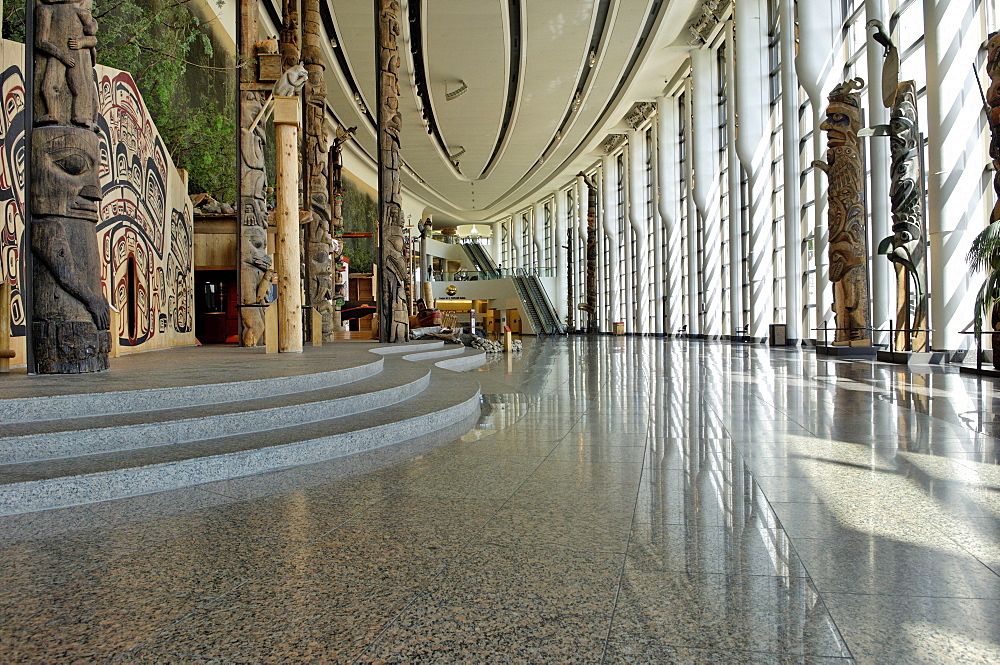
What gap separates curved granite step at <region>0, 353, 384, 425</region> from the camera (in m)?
3.50

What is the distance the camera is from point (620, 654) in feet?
5.22

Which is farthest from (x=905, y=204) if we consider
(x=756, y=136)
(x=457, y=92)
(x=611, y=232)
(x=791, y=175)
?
(x=611, y=232)

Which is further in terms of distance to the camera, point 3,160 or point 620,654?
point 3,160

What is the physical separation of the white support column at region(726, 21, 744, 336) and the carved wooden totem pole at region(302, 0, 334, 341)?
43.5ft

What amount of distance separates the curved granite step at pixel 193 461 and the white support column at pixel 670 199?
2399 cm

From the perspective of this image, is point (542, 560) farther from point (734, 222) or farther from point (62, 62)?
point (734, 222)

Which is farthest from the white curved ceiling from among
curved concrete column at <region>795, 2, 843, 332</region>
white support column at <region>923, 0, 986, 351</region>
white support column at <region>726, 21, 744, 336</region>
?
white support column at <region>923, 0, 986, 351</region>

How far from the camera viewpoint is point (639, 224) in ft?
105

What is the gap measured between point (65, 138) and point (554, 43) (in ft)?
63.4

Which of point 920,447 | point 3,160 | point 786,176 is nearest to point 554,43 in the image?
point 786,176

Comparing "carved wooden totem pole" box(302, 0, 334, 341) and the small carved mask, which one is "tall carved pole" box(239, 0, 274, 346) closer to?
"carved wooden totem pole" box(302, 0, 334, 341)

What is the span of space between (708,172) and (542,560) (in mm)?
23112

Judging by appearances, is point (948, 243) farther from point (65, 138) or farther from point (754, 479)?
point (65, 138)

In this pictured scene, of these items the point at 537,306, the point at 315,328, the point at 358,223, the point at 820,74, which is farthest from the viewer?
the point at 537,306
